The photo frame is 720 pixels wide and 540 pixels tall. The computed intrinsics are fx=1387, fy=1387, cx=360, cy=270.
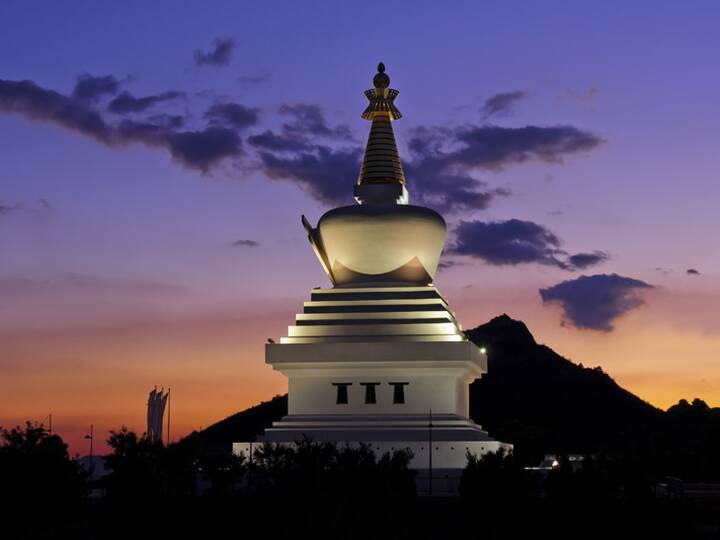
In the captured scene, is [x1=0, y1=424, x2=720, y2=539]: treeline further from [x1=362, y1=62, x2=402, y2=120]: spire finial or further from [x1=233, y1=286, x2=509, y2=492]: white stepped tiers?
[x1=362, y1=62, x2=402, y2=120]: spire finial

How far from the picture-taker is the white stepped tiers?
49.4m

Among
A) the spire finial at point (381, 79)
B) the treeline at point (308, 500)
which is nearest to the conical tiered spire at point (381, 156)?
the spire finial at point (381, 79)

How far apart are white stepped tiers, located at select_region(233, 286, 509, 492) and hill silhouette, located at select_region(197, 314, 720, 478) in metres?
59.7

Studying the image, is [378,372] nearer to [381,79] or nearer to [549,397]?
[381,79]

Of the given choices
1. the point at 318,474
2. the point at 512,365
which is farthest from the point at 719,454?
the point at 512,365

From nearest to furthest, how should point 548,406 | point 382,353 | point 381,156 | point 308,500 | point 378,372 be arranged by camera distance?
point 308,500, point 382,353, point 378,372, point 381,156, point 548,406

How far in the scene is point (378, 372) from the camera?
50719 millimetres

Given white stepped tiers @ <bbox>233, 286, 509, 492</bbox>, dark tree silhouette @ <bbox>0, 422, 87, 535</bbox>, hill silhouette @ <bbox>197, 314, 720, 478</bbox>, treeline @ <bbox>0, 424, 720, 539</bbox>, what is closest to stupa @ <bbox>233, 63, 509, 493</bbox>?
white stepped tiers @ <bbox>233, 286, 509, 492</bbox>

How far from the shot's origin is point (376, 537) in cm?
3112

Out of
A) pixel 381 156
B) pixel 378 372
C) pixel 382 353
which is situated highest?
pixel 381 156

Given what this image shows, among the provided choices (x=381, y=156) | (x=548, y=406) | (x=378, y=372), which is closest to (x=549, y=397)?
(x=548, y=406)

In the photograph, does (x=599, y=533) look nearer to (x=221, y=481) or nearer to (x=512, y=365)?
(x=221, y=481)

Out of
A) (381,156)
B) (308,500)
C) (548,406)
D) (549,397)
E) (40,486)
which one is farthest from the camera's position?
(549,397)

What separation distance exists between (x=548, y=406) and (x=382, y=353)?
79027mm
